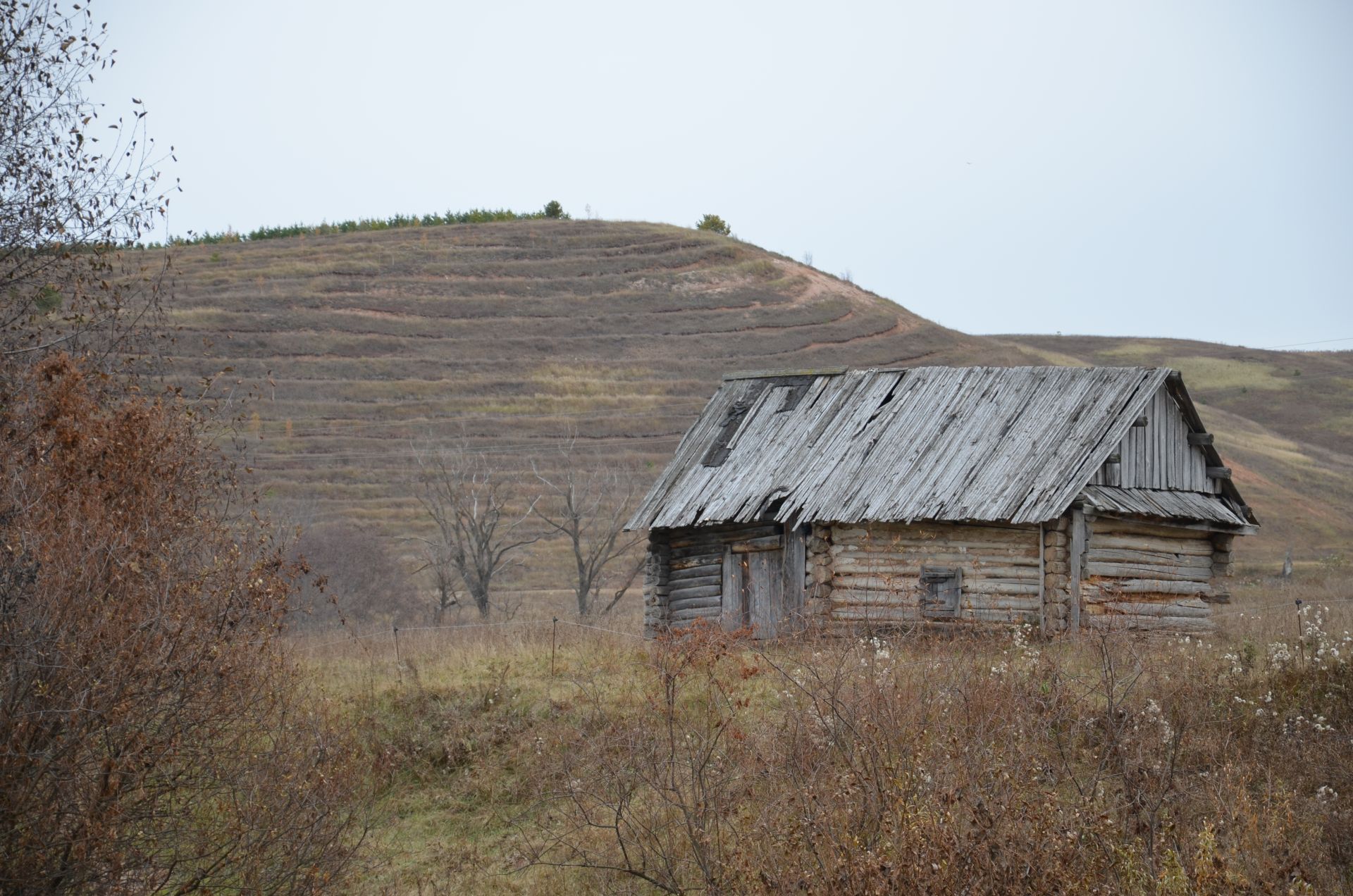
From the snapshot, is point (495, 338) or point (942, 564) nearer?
point (942, 564)

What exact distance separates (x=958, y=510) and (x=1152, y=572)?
3087 millimetres

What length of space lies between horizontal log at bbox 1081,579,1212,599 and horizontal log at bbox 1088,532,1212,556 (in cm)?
43

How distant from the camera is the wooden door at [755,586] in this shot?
57.5 feet

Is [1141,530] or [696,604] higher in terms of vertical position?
[1141,530]

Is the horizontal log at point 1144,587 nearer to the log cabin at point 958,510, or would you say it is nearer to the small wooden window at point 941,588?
the log cabin at point 958,510

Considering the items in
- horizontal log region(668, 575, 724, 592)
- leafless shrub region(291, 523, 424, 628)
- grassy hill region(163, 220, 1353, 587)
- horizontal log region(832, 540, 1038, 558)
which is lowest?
leafless shrub region(291, 523, 424, 628)

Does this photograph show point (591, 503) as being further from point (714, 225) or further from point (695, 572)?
point (714, 225)

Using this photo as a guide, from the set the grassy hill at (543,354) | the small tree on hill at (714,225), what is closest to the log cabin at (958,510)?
the grassy hill at (543,354)

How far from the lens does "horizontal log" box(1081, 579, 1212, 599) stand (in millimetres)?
15406

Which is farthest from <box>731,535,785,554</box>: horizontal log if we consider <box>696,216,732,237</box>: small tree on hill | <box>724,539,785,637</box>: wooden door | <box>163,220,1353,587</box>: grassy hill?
<box>696,216,732,237</box>: small tree on hill

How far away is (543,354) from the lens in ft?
178

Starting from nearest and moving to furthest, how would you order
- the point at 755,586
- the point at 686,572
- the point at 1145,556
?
the point at 1145,556 < the point at 755,586 < the point at 686,572

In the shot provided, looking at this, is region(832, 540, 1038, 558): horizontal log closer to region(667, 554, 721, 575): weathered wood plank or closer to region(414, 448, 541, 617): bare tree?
region(667, 554, 721, 575): weathered wood plank

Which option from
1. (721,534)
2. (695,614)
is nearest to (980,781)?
(721,534)
